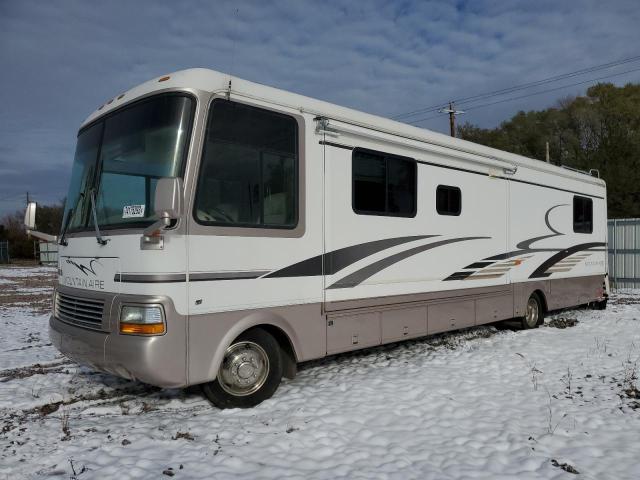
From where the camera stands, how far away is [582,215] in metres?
10.5

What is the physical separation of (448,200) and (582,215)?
15.3 ft

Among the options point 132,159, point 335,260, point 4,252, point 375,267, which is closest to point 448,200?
point 375,267

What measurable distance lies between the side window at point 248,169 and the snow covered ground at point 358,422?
1.76 m

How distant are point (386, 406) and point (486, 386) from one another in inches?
51.8

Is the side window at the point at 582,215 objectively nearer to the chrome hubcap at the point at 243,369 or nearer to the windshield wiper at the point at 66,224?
the chrome hubcap at the point at 243,369

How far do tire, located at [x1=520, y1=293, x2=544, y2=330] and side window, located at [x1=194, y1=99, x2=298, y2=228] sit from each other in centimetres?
551

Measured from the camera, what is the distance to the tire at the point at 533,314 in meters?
9.11

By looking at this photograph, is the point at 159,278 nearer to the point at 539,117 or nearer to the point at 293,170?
the point at 293,170

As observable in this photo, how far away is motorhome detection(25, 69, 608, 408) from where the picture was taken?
175 inches

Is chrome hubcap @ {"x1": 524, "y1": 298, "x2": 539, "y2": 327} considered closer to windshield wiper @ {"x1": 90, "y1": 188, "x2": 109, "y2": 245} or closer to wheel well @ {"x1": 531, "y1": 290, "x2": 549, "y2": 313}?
wheel well @ {"x1": 531, "y1": 290, "x2": 549, "y2": 313}

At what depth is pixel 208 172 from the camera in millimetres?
4645

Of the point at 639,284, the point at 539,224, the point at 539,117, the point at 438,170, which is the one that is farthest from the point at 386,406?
the point at 539,117

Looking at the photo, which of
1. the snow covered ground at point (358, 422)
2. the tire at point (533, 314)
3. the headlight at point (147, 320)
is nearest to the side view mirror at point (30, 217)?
the snow covered ground at point (358, 422)

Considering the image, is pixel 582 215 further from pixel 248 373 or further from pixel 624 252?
pixel 248 373
